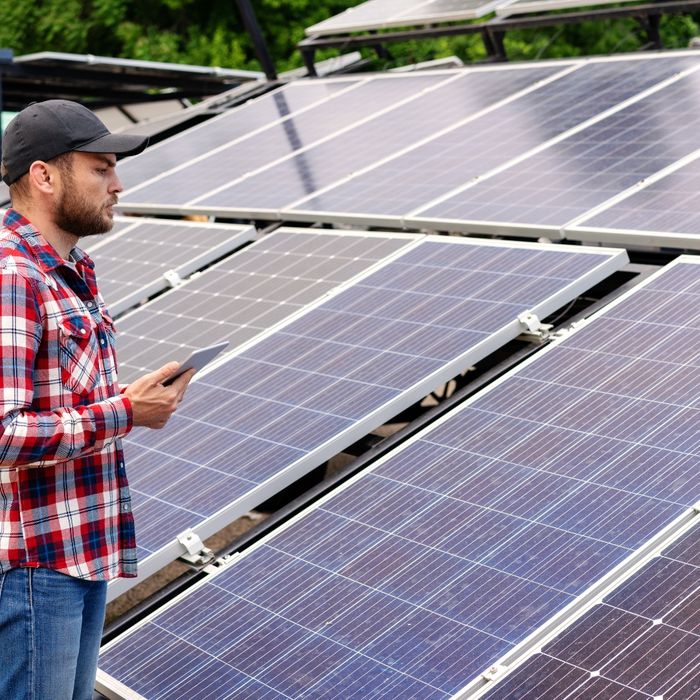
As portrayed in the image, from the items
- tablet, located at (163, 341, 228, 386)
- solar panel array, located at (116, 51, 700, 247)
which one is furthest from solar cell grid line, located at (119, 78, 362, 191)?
tablet, located at (163, 341, 228, 386)

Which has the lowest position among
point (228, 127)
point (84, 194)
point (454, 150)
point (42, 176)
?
point (454, 150)

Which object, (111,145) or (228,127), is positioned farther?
(228,127)

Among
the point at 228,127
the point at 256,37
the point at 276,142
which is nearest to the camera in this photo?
the point at 276,142

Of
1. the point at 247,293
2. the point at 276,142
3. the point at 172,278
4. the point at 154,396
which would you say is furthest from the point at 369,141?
the point at 154,396

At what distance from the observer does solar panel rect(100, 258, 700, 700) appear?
17.5 feet

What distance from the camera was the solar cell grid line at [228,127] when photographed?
14180 millimetres

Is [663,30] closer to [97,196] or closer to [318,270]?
[318,270]

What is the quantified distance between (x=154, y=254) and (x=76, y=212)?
6.50m

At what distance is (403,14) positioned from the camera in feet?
48.8

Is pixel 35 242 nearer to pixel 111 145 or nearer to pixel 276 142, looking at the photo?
pixel 111 145

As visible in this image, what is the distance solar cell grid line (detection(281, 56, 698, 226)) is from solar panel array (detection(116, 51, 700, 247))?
0.02 m

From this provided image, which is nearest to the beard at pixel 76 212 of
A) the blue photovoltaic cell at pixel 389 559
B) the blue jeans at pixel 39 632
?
the blue jeans at pixel 39 632

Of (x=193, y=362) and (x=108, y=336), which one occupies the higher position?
(x=108, y=336)

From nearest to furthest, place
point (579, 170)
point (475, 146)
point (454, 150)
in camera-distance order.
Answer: point (579, 170) → point (475, 146) → point (454, 150)
